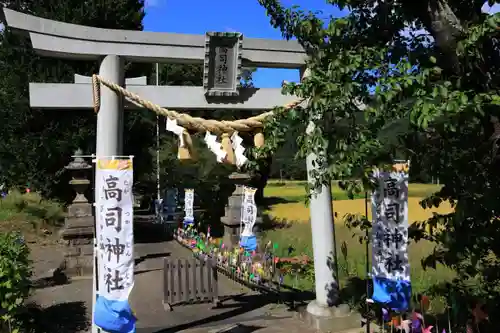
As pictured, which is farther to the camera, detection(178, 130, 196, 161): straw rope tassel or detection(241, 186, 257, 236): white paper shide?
detection(241, 186, 257, 236): white paper shide

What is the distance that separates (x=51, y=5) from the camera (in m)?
15.4

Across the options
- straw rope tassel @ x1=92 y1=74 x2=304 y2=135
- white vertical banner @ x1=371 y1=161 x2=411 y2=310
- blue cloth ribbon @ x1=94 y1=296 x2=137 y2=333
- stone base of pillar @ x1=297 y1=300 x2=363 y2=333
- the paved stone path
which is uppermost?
straw rope tassel @ x1=92 y1=74 x2=304 y2=135

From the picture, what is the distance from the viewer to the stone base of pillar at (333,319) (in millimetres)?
5977

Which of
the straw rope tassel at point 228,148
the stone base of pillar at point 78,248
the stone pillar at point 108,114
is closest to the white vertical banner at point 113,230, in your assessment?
the stone pillar at point 108,114

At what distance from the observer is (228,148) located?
5.58m

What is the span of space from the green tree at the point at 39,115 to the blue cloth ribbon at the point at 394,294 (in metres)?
12.3

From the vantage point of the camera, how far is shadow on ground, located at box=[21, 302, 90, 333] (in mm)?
6605

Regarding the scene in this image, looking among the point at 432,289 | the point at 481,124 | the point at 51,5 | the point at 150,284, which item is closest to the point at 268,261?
the point at 150,284

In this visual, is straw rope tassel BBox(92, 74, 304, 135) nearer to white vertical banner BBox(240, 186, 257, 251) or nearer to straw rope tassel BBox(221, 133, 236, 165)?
straw rope tassel BBox(221, 133, 236, 165)

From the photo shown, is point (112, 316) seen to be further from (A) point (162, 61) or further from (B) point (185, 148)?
(A) point (162, 61)

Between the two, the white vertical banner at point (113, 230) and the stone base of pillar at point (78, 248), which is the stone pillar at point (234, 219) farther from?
the white vertical banner at point (113, 230)

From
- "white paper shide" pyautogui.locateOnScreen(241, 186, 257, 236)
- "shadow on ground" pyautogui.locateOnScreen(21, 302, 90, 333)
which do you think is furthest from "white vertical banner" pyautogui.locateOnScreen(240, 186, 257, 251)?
"shadow on ground" pyautogui.locateOnScreen(21, 302, 90, 333)

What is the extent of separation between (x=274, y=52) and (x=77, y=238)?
802cm

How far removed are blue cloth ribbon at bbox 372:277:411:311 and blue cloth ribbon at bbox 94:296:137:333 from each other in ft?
8.96
